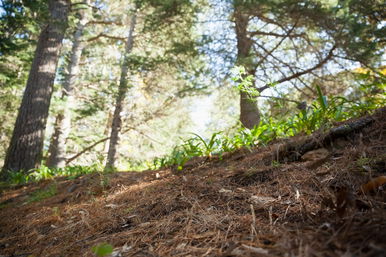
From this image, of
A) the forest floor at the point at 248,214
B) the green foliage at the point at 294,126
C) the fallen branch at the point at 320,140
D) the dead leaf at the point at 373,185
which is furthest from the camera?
the green foliage at the point at 294,126

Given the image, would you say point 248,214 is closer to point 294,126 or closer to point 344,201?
point 344,201

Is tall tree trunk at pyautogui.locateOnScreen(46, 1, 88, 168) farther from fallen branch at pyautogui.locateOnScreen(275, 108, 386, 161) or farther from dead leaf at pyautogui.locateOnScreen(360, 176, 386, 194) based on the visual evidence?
dead leaf at pyautogui.locateOnScreen(360, 176, 386, 194)

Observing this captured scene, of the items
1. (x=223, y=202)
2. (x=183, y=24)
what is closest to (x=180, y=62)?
(x=183, y=24)

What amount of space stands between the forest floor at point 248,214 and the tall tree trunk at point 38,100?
385 centimetres

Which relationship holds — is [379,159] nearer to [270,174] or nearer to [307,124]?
[270,174]

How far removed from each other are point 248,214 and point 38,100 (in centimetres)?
654

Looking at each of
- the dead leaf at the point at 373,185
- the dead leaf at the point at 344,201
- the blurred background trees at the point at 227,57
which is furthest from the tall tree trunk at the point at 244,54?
the dead leaf at the point at 344,201

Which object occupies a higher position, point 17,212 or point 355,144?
point 355,144

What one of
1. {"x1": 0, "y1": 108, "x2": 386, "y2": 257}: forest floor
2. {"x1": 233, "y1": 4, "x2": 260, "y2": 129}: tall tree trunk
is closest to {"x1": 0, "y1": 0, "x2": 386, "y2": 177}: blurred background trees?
{"x1": 233, "y1": 4, "x2": 260, "y2": 129}: tall tree trunk

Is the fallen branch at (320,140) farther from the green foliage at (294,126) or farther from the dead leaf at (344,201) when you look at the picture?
the dead leaf at (344,201)

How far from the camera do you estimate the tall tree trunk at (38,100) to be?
230 inches

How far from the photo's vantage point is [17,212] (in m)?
2.69

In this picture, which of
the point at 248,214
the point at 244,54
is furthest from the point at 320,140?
the point at 244,54

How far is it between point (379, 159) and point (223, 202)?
0.96 metres
